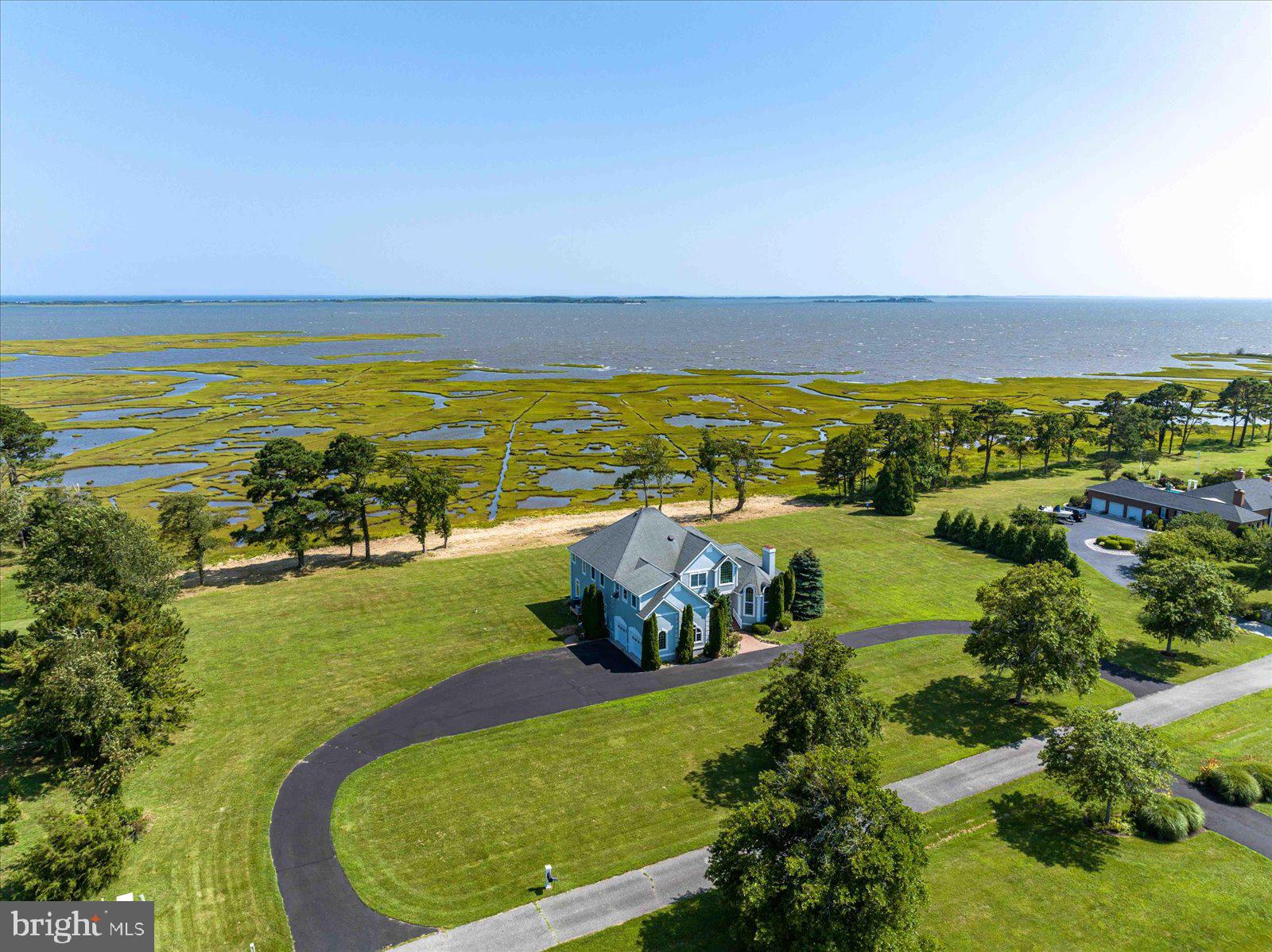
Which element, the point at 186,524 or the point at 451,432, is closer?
the point at 186,524

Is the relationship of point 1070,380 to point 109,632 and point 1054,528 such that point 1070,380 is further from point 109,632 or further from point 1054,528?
point 109,632

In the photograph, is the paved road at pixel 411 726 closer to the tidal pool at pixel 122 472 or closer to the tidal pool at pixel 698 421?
the tidal pool at pixel 122 472

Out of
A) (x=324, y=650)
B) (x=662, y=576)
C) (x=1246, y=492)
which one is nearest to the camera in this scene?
(x=324, y=650)

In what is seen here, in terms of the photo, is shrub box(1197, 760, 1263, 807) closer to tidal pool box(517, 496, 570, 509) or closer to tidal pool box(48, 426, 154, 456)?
tidal pool box(517, 496, 570, 509)

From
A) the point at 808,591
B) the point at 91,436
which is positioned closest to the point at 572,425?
the point at 91,436

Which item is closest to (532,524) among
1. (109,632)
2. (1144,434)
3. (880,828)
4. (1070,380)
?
(109,632)

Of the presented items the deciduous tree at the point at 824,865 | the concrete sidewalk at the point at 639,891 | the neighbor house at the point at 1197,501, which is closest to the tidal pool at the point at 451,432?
the neighbor house at the point at 1197,501

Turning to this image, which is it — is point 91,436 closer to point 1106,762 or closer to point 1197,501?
point 1106,762
